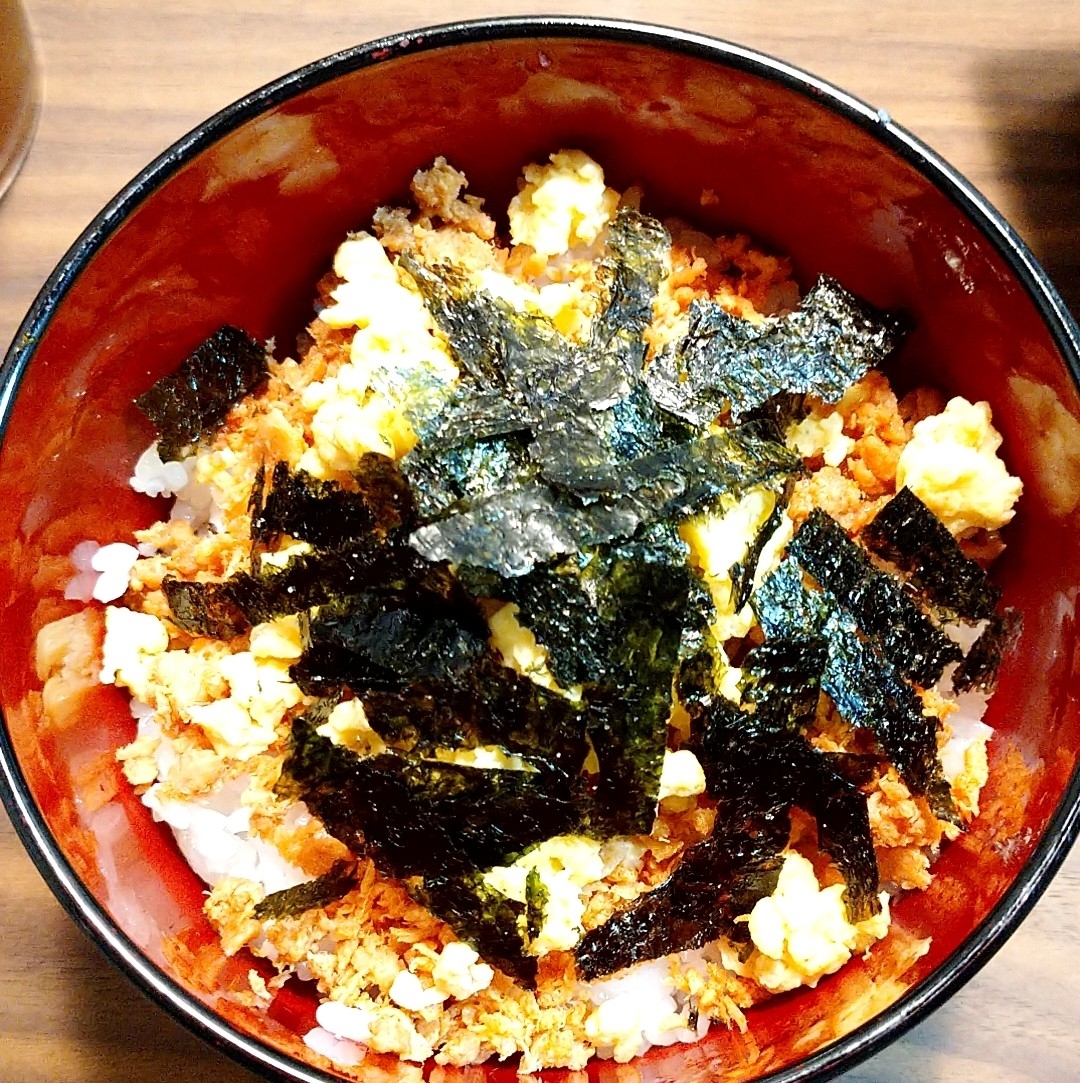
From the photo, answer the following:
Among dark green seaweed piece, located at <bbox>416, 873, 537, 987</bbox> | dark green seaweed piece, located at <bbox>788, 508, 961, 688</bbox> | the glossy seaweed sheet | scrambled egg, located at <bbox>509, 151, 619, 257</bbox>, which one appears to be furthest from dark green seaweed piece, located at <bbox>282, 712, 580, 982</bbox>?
scrambled egg, located at <bbox>509, 151, 619, 257</bbox>

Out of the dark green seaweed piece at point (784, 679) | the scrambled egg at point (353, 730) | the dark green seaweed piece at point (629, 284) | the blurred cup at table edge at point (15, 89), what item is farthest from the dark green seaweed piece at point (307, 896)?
the blurred cup at table edge at point (15, 89)

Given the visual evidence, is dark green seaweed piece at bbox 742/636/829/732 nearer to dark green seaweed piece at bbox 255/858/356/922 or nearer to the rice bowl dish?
the rice bowl dish

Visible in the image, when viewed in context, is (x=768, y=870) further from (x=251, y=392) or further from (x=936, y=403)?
(x=251, y=392)

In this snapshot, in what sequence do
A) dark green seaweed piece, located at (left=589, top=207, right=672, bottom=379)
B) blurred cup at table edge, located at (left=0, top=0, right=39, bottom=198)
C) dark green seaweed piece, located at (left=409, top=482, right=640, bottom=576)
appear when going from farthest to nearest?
blurred cup at table edge, located at (left=0, top=0, right=39, bottom=198) → dark green seaweed piece, located at (left=589, top=207, right=672, bottom=379) → dark green seaweed piece, located at (left=409, top=482, right=640, bottom=576)

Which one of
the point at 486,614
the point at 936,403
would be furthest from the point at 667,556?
the point at 936,403

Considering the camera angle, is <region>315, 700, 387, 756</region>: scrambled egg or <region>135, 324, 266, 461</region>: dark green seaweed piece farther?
<region>135, 324, 266, 461</region>: dark green seaweed piece

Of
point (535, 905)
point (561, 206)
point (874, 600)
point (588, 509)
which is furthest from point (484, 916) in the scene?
point (561, 206)

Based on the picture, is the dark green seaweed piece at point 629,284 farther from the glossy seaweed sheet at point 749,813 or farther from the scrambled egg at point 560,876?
the scrambled egg at point 560,876

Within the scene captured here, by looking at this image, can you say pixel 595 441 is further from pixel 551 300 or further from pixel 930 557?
pixel 930 557

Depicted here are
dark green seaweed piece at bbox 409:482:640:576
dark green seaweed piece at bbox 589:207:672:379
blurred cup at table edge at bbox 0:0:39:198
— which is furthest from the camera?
blurred cup at table edge at bbox 0:0:39:198
